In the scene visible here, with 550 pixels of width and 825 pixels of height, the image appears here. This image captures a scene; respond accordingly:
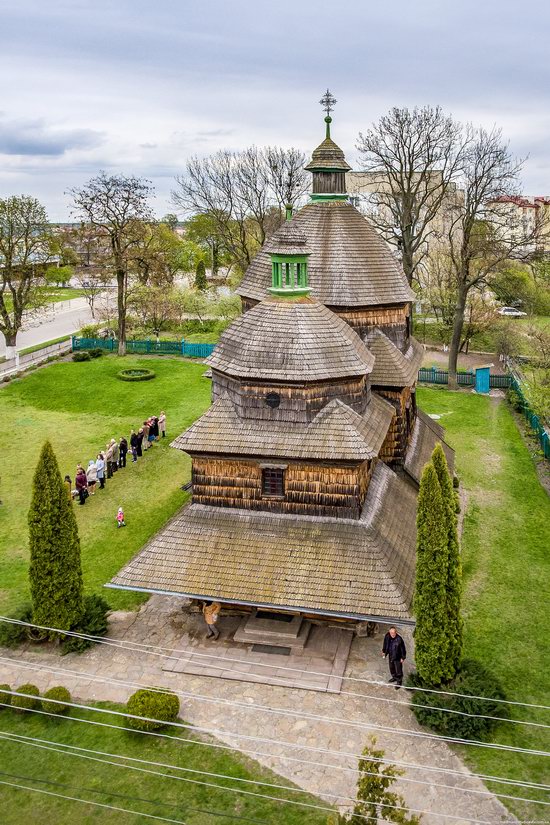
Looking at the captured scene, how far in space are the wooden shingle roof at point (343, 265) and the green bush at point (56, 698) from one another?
12.7 m

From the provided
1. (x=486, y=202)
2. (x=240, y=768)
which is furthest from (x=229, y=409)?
(x=486, y=202)

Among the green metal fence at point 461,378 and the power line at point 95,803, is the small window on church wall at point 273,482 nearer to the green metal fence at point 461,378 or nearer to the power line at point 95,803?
the power line at point 95,803

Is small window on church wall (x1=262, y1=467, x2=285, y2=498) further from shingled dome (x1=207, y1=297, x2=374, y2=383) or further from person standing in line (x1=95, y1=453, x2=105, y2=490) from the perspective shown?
person standing in line (x1=95, y1=453, x2=105, y2=490)

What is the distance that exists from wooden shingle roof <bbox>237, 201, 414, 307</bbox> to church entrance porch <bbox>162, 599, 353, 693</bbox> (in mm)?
9818

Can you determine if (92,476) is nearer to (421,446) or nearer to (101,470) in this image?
(101,470)

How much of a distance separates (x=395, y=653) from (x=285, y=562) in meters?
2.97

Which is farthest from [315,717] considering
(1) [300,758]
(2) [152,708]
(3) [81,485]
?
(3) [81,485]

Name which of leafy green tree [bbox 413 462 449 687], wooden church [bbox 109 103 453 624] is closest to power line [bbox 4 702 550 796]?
leafy green tree [bbox 413 462 449 687]

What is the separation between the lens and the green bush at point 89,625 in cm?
1498

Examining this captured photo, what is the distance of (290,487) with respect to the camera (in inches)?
615

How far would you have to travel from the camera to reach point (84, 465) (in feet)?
85.3

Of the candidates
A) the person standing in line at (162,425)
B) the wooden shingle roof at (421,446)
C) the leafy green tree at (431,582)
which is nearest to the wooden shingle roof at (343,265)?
the wooden shingle roof at (421,446)

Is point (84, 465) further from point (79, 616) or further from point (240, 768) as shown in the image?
point (240, 768)

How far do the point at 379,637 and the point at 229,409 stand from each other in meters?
6.40
